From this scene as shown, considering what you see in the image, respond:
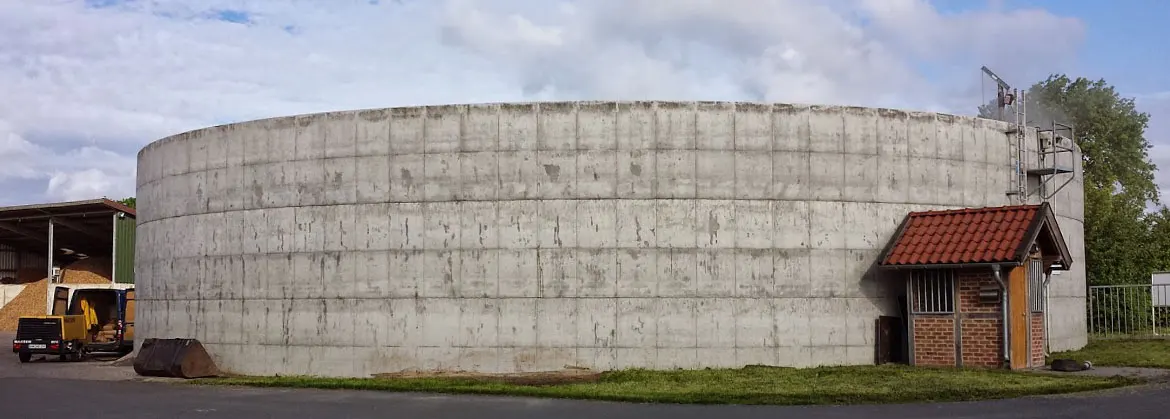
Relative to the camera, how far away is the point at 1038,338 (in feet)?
69.1

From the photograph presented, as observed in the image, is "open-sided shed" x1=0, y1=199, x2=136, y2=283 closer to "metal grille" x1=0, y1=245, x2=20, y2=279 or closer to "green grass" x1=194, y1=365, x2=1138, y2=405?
"metal grille" x1=0, y1=245, x2=20, y2=279

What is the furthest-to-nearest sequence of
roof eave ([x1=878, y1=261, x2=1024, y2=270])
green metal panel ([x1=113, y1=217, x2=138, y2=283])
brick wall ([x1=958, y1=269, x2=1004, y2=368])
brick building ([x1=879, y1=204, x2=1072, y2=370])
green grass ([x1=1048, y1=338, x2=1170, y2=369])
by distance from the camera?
green metal panel ([x1=113, y1=217, x2=138, y2=283]) < green grass ([x1=1048, y1=338, x2=1170, y2=369]) < brick wall ([x1=958, y1=269, x2=1004, y2=368]) < brick building ([x1=879, y1=204, x2=1072, y2=370]) < roof eave ([x1=878, y1=261, x2=1024, y2=270])

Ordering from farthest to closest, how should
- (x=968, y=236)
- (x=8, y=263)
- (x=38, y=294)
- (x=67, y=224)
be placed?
1. (x=8, y=263)
2. (x=38, y=294)
3. (x=67, y=224)
4. (x=968, y=236)

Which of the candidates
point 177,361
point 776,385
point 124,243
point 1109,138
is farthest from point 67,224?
point 1109,138

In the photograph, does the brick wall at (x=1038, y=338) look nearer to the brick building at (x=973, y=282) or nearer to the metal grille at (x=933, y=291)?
the brick building at (x=973, y=282)

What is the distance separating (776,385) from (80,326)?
2243 centimetres

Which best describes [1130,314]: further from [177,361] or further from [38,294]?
[38,294]

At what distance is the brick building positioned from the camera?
19609 millimetres

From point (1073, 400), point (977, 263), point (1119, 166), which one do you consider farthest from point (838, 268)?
point (1119, 166)

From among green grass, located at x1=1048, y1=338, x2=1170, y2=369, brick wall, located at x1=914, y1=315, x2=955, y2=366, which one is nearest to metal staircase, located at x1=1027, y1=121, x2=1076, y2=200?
green grass, located at x1=1048, y1=338, x2=1170, y2=369

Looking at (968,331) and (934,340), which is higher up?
(968,331)

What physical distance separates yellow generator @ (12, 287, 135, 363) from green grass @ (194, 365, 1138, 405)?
1239 cm

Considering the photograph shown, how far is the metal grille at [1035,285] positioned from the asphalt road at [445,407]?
12.0 feet

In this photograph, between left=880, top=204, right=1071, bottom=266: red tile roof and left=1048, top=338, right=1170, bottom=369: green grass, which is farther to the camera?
left=1048, top=338, right=1170, bottom=369: green grass
